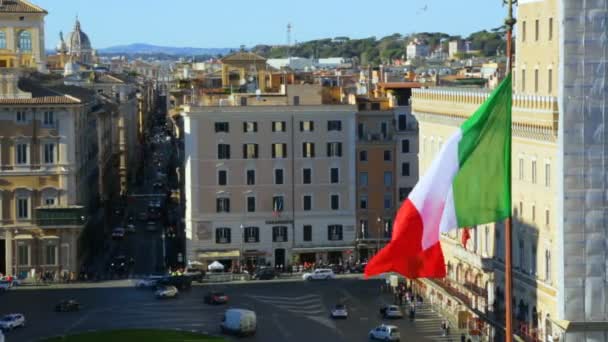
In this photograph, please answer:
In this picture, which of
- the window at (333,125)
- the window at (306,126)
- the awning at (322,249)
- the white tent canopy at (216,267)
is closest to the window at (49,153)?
the white tent canopy at (216,267)

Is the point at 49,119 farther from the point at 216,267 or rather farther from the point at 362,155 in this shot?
the point at 362,155

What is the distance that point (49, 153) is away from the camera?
57.0 m

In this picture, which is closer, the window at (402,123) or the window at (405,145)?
the window at (405,145)

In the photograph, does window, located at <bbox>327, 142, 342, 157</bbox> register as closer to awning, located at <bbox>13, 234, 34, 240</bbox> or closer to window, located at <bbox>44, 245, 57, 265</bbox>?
window, located at <bbox>44, 245, 57, 265</bbox>

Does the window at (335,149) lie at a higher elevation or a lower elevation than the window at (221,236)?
higher

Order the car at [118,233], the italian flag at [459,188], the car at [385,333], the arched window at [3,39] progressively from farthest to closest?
the arched window at [3,39] → the car at [118,233] → the car at [385,333] → the italian flag at [459,188]

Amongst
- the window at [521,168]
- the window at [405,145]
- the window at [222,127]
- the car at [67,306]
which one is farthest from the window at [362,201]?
→ the window at [521,168]

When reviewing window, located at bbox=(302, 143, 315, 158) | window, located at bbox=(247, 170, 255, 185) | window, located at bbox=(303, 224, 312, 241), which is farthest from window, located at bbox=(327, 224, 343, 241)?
window, located at bbox=(247, 170, 255, 185)

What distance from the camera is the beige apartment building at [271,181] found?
58719 millimetres

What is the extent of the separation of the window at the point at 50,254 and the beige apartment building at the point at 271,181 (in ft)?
16.6

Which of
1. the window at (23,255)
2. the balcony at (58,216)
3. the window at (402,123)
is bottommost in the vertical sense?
the window at (23,255)

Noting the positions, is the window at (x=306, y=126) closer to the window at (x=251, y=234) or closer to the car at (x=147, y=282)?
the window at (x=251, y=234)

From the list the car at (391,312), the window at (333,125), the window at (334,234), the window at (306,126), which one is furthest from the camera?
the window at (334,234)

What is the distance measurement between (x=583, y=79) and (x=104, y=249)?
3635 centimetres
